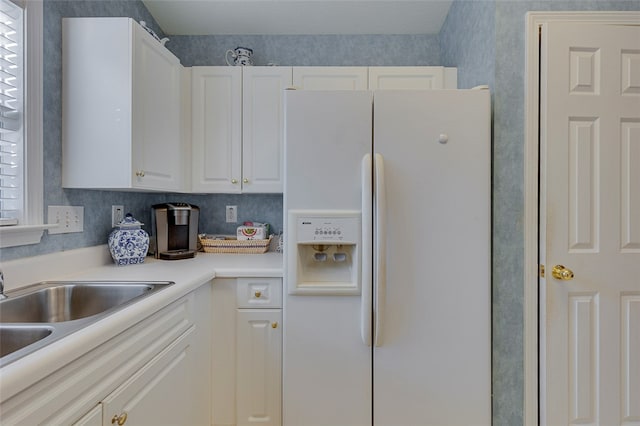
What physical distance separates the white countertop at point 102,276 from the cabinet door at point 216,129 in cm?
49

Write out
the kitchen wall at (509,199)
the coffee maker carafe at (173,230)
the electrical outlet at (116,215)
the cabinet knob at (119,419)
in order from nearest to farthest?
the cabinet knob at (119,419), the kitchen wall at (509,199), the electrical outlet at (116,215), the coffee maker carafe at (173,230)

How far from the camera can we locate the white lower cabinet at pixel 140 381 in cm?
65

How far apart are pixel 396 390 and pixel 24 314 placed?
1.46 meters

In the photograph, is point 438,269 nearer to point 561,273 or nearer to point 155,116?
point 561,273

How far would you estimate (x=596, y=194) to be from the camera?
1.35m

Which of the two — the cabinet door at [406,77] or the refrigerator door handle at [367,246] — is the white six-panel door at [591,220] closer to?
the cabinet door at [406,77]

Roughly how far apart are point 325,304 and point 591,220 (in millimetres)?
1232

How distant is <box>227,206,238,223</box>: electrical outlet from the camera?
2.23 metres

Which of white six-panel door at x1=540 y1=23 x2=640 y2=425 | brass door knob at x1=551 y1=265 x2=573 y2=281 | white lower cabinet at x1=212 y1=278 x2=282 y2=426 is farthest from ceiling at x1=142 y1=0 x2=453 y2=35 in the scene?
white lower cabinet at x1=212 y1=278 x2=282 y2=426

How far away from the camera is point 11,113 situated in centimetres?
118

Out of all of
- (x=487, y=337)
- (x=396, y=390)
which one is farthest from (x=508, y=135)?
(x=396, y=390)

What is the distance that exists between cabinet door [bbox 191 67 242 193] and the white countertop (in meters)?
0.49

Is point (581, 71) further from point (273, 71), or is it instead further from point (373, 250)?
point (273, 71)

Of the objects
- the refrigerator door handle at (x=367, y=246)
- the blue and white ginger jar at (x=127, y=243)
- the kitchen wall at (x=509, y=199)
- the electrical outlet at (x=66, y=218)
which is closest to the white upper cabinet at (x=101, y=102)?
the electrical outlet at (x=66, y=218)
